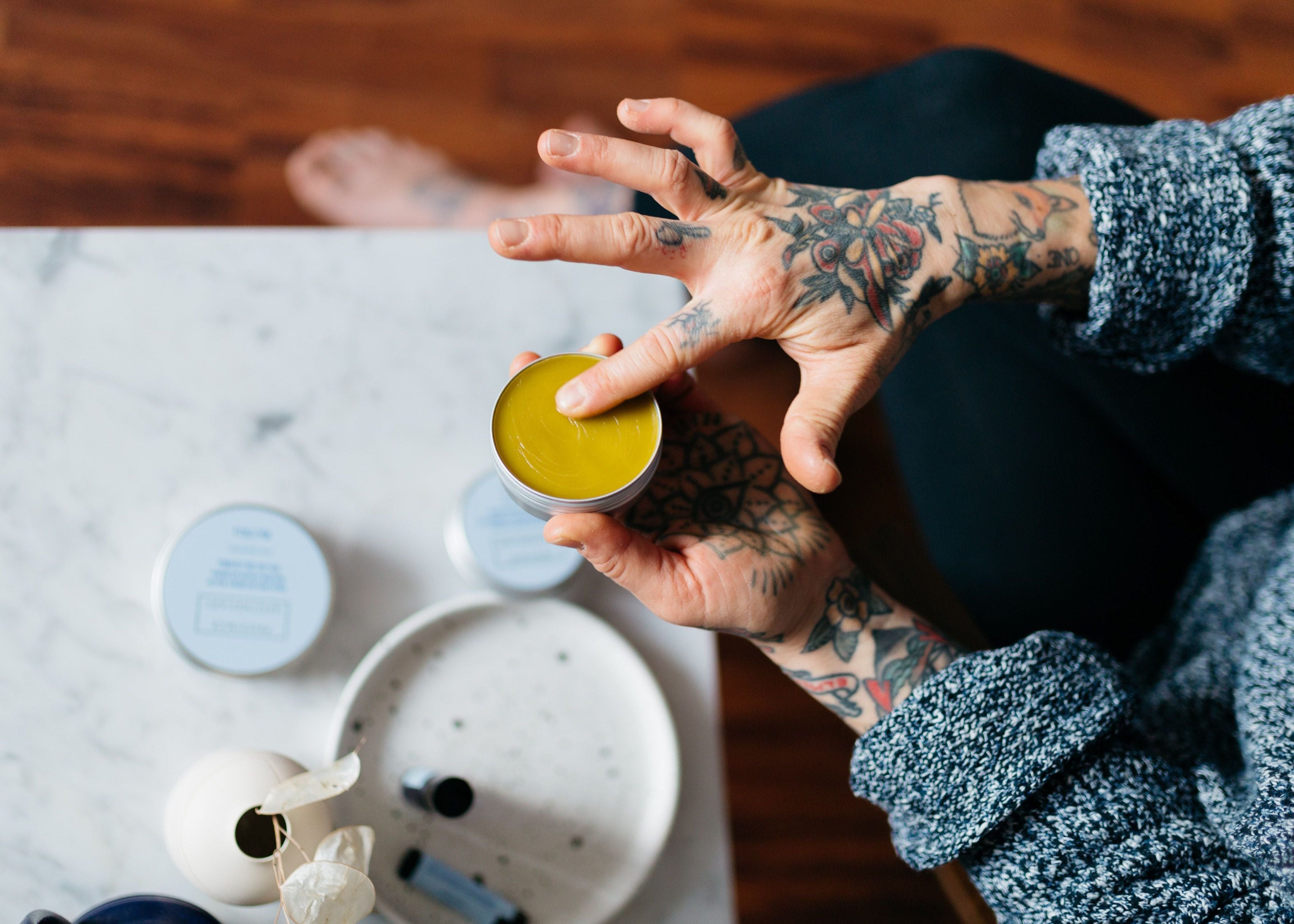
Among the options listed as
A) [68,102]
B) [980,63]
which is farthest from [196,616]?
[68,102]

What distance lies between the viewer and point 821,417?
2.15ft

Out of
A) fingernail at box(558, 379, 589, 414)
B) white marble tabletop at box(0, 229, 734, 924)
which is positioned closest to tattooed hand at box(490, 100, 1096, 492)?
fingernail at box(558, 379, 589, 414)

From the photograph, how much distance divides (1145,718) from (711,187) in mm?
624

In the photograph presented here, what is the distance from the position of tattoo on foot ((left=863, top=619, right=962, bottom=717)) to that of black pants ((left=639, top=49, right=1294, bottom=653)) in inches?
9.7

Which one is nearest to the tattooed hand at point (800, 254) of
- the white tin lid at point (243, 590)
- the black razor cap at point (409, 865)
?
the white tin lid at point (243, 590)

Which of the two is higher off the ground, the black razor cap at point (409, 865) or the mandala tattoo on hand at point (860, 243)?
A: the mandala tattoo on hand at point (860, 243)

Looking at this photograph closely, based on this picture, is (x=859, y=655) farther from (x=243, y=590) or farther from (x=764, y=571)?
(x=243, y=590)

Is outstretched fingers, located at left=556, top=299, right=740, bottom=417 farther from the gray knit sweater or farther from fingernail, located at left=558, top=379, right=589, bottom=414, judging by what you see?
the gray knit sweater

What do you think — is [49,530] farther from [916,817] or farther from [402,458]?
[916,817]

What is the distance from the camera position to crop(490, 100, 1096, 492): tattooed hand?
25.9 inches

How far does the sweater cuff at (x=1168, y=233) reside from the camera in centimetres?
72

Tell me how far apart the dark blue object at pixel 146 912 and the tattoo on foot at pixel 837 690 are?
0.50 meters

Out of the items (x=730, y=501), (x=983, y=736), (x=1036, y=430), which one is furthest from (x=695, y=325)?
(x=1036, y=430)

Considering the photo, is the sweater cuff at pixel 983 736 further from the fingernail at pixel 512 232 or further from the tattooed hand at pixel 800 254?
the fingernail at pixel 512 232
